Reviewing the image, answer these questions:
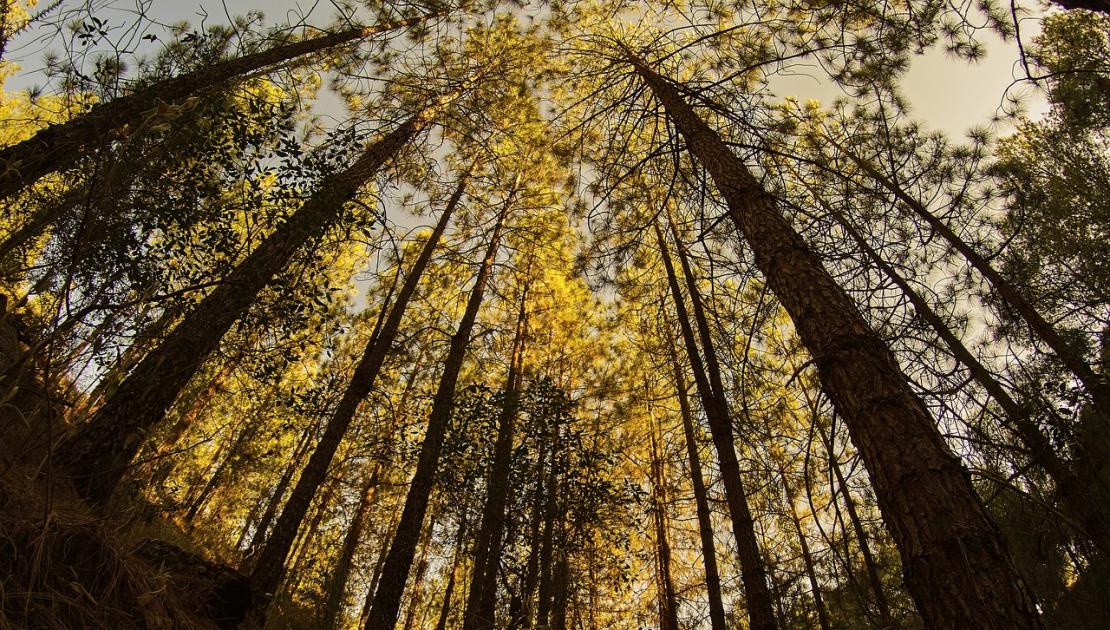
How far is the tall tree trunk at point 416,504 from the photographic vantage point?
4.64 meters

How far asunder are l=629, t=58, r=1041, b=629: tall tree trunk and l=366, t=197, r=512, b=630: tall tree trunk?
4154 mm

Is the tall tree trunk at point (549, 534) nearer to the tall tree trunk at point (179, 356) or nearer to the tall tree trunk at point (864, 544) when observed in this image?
the tall tree trunk at point (864, 544)

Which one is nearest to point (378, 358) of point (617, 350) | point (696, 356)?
point (696, 356)

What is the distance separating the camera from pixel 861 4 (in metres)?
3.64

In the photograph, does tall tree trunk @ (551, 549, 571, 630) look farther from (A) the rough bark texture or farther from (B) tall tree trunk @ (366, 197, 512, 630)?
(A) the rough bark texture

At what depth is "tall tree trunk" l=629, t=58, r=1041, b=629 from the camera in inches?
56.1

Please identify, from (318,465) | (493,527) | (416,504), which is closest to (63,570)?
(318,465)

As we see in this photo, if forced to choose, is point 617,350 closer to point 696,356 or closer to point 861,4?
point 696,356

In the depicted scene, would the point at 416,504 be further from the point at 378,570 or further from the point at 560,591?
the point at 378,570

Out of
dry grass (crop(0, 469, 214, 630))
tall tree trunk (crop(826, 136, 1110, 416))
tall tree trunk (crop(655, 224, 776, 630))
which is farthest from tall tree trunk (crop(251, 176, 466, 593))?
tall tree trunk (crop(826, 136, 1110, 416))

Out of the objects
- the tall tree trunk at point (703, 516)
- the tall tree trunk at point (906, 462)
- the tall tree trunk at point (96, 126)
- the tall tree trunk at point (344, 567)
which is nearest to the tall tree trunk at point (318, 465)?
Result: the tall tree trunk at point (344, 567)

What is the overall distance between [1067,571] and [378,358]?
6392mm

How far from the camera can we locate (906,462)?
1729 millimetres

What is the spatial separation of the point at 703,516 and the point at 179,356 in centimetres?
551
